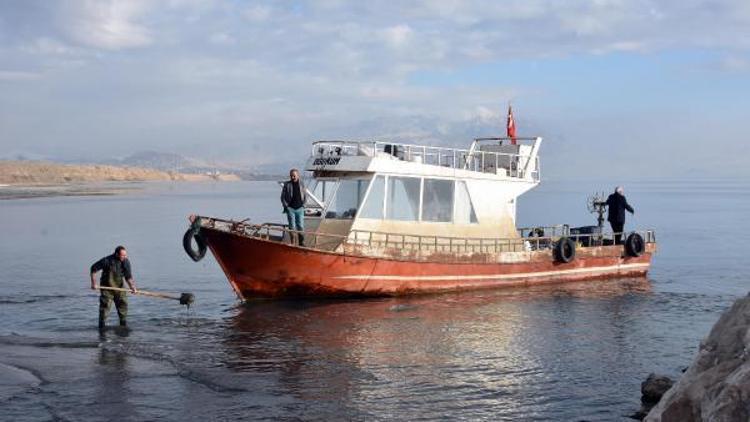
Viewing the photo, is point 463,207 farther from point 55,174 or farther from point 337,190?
point 55,174

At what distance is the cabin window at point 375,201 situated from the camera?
19016 mm

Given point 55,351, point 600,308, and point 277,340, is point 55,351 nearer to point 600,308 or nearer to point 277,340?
point 277,340

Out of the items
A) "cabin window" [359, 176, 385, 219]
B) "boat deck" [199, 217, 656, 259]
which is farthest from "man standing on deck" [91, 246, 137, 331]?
"cabin window" [359, 176, 385, 219]

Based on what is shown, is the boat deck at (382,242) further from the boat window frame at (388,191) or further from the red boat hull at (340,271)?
the boat window frame at (388,191)

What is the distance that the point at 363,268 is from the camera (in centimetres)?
1841

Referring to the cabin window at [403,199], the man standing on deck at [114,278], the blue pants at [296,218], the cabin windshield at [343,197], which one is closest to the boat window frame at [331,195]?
the cabin windshield at [343,197]

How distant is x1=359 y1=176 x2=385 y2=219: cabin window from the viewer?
1902 cm

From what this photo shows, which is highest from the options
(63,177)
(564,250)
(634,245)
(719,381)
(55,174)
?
(55,174)

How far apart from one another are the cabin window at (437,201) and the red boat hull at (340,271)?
3.50 ft

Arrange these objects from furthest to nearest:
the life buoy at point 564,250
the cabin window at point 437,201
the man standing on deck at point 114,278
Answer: the life buoy at point 564,250, the cabin window at point 437,201, the man standing on deck at point 114,278

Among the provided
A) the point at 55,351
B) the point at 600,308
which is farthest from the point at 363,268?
the point at 55,351

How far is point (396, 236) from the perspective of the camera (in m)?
19.3

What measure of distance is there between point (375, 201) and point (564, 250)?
19.7 ft

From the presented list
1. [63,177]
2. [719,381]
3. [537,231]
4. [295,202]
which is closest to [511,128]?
[537,231]
